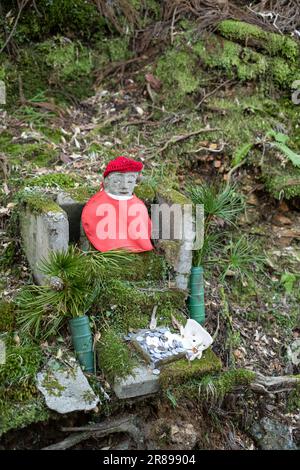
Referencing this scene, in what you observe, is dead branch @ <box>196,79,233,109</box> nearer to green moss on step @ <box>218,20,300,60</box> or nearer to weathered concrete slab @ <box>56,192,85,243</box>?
green moss on step @ <box>218,20,300,60</box>

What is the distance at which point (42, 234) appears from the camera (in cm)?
412

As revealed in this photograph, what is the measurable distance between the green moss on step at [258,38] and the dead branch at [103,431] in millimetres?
4700

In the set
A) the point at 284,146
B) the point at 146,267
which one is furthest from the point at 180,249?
the point at 284,146

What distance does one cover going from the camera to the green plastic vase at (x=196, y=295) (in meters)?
4.52

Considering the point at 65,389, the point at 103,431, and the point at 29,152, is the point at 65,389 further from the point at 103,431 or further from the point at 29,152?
the point at 29,152

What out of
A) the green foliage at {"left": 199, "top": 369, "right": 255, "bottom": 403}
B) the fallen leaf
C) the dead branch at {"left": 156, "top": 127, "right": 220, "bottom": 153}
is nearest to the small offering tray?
the green foliage at {"left": 199, "top": 369, "right": 255, "bottom": 403}

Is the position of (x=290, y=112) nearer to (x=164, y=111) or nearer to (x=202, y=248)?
(x=164, y=111)

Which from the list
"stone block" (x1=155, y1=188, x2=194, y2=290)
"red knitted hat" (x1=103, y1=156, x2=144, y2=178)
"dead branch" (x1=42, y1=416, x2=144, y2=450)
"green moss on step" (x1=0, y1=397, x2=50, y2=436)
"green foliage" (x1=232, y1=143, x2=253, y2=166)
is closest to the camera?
"green moss on step" (x1=0, y1=397, x2=50, y2=436)

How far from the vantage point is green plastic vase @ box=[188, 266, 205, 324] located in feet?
14.8

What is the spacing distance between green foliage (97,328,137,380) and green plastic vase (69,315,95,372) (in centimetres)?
9

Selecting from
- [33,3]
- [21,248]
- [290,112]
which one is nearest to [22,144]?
[21,248]

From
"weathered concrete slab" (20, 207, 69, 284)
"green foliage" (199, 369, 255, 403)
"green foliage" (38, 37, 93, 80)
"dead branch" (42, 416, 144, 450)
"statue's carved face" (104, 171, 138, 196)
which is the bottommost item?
"dead branch" (42, 416, 144, 450)

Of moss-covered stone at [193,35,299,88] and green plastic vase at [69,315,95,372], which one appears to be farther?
moss-covered stone at [193,35,299,88]

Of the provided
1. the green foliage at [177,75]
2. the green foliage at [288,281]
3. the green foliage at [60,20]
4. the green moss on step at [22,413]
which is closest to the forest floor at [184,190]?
the green foliage at [288,281]
